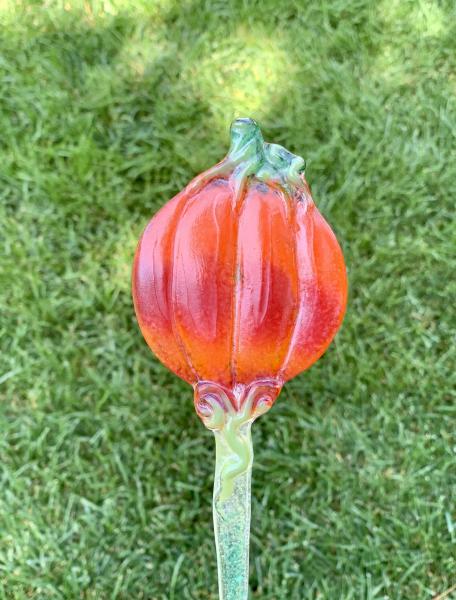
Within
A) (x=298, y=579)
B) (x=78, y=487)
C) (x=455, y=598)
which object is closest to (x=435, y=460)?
(x=455, y=598)

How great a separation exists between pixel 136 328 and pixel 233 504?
2.50ft

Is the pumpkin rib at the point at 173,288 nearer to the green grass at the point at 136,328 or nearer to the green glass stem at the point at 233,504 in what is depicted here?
the green glass stem at the point at 233,504

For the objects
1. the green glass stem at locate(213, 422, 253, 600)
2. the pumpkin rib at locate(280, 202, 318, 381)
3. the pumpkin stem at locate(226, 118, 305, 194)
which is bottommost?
the green glass stem at locate(213, 422, 253, 600)

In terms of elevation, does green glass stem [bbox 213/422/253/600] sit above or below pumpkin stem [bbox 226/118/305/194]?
below

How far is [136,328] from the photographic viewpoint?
6.10 feet

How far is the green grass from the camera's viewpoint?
1750mm

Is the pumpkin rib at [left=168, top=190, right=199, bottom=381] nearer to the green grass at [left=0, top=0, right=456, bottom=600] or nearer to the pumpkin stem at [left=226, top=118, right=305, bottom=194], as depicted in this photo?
the pumpkin stem at [left=226, top=118, right=305, bottom=194]

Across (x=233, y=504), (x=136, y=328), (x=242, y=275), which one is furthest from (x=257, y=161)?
(x=136, y=328)

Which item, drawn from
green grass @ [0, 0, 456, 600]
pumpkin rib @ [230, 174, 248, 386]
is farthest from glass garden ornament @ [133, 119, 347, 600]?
green grass @ [0, 0, 456, 600]

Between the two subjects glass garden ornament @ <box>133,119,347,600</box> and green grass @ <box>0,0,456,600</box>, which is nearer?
glass garden ornament @ <box>133,119,347,600</box>

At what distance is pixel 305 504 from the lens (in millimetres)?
1777

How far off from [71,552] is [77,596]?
4.4 inches

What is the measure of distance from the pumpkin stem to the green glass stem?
0.45 m

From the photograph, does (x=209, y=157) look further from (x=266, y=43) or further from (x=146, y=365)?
(x=146, y=365)
